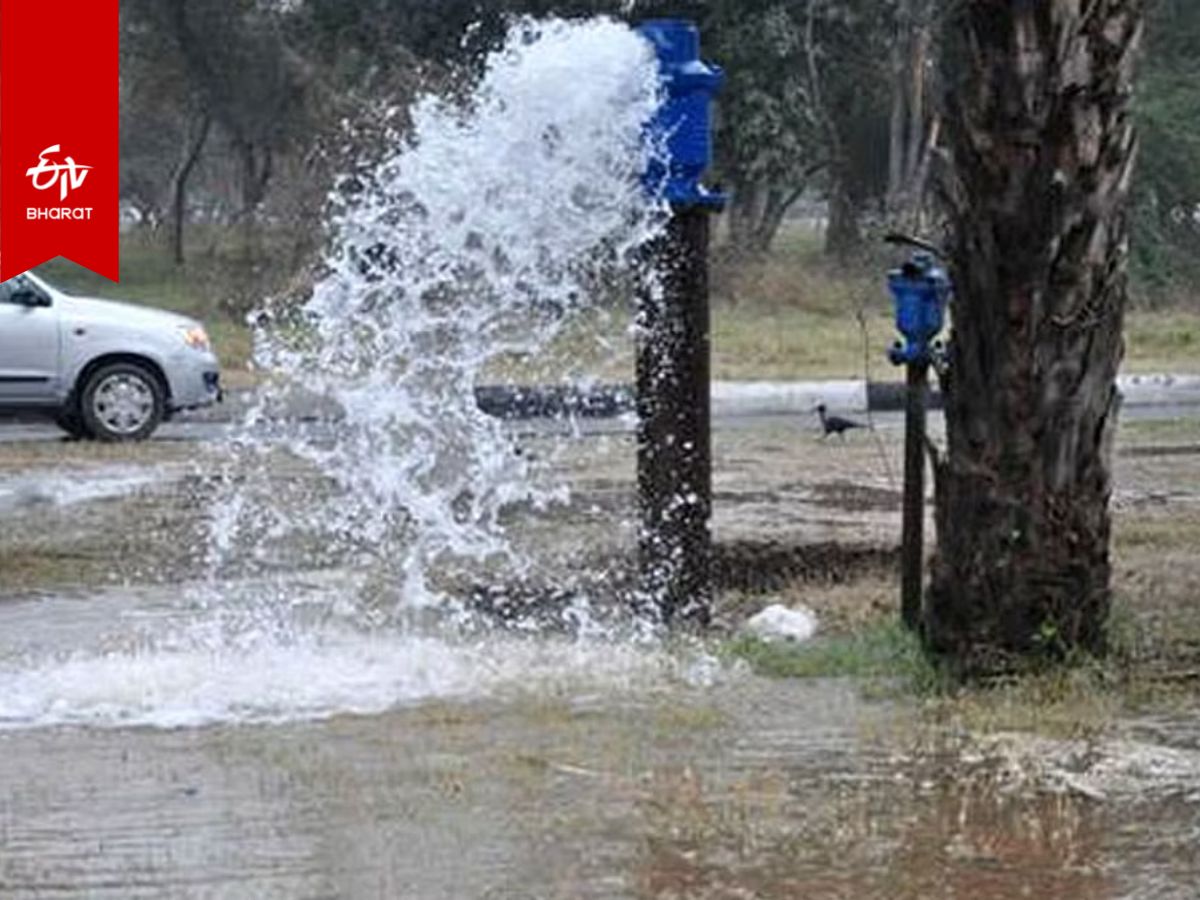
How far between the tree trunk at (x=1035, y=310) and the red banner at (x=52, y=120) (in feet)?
67.6

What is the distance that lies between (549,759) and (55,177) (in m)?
25.1

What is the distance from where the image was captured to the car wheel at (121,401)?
18.2 m

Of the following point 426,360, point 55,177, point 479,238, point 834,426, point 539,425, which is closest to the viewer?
point 479,238

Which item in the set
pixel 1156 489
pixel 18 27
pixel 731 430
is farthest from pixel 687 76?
pixel 18 27

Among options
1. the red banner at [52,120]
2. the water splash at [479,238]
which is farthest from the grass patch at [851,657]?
the red banner at [52,120]

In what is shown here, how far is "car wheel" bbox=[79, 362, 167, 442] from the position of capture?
59.6 feet

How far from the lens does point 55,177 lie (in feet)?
100

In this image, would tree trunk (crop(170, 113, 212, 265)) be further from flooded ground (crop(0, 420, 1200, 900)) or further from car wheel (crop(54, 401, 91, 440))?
flooded ground (crop(0, 420, 1200, 900))

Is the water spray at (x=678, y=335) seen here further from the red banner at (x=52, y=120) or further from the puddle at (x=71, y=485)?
the red banner at (x=52, y=120)

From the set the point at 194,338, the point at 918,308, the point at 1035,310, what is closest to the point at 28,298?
the point at 194,338

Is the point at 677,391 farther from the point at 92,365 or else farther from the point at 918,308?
the point at 92,365

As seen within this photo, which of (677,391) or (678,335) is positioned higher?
(678,335)

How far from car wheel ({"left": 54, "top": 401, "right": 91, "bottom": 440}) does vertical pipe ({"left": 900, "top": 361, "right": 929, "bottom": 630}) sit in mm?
11020

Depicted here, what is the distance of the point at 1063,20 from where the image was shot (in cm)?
732
